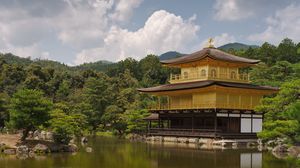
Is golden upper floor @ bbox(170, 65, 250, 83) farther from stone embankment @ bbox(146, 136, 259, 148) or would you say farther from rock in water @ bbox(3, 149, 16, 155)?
rock in water @ bbox(3, 149, 16, 155)

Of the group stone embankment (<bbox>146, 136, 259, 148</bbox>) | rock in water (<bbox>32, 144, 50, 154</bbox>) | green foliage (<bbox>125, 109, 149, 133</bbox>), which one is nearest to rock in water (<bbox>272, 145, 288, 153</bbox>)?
stone embankment (<bbox>146, 136, 259, 148</bbox>)

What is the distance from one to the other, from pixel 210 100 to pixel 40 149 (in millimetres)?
18711

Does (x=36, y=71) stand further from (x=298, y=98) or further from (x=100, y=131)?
(x=298, y=98)

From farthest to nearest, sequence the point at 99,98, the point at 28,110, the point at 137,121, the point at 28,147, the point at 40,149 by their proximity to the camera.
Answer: the point at 99,98, the point at 137,121, the point at 28,110, the point at 28,147, the point at 40,149

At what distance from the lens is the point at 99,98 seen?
63656mm

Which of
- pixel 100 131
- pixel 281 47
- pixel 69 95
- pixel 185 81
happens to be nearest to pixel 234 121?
pixel 185 81

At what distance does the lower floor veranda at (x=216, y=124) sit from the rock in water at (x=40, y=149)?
15.7 meters

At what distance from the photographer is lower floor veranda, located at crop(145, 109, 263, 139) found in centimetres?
4016

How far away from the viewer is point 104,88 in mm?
65250

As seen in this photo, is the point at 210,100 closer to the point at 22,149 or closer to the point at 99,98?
the point at 22,149

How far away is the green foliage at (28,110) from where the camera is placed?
2925cm

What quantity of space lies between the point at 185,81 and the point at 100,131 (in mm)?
19009

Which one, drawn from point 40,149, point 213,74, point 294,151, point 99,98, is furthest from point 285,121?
point 99,98

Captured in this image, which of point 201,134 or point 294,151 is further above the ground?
point 201,134
